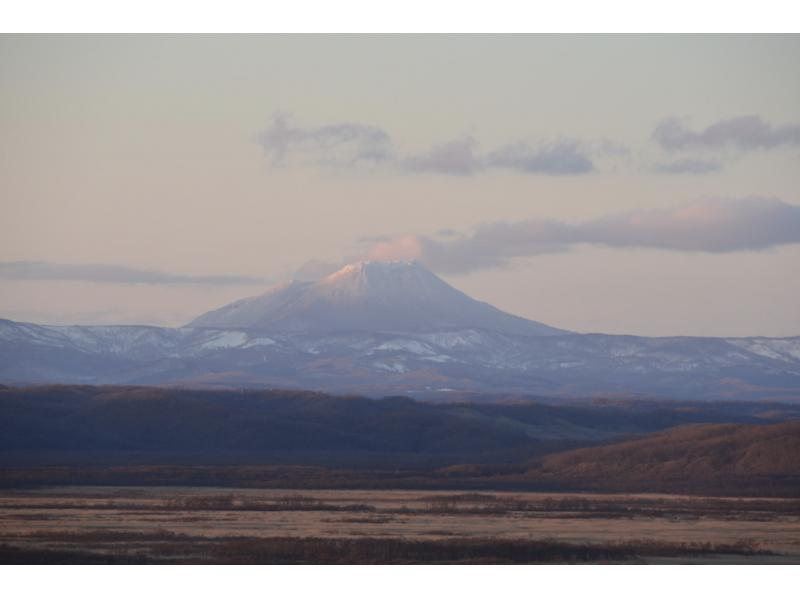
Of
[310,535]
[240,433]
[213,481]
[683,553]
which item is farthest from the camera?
[240,433]

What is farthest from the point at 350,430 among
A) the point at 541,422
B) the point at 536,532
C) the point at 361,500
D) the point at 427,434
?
the point at 536,532

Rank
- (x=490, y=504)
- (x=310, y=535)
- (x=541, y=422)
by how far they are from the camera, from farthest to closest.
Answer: (x=541, y=422)
(x=490, y=504)
(x=310, y=535)

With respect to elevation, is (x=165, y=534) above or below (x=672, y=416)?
below

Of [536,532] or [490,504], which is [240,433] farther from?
[536,532]

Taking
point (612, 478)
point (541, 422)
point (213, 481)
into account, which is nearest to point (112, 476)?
point (213, 481)

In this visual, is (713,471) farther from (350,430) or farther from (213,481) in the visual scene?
(350,430)

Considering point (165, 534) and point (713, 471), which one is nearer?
point (165, 534)
